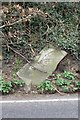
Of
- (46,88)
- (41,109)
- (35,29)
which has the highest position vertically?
(35,29)

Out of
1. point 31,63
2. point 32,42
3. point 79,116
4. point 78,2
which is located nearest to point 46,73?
point 31,63

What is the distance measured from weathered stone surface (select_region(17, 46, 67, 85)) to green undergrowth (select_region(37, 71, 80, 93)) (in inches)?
5.0

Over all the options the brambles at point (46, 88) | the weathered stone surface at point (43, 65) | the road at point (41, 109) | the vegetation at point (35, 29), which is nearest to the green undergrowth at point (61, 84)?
the brambles at point (46, 88)

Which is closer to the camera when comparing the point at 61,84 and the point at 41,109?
the point at 41,109

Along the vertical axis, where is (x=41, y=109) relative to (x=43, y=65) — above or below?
below

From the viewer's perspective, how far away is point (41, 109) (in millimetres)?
4590

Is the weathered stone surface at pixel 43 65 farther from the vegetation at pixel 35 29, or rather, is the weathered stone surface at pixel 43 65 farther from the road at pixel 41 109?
the road at pixel 41 109

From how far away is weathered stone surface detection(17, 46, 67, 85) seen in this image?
17.0ft

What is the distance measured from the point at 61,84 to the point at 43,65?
1.55ft

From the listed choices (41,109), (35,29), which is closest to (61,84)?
(41,109)

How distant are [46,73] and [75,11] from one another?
1.38 meters

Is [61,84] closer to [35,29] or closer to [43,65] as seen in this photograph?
[43,65]

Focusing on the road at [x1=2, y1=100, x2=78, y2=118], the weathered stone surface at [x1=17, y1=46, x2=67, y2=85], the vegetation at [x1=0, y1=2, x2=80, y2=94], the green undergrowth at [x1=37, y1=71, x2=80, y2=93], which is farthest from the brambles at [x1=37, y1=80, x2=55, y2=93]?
the vegetation at [x1=0, y1=2, x2=80, y2=94]

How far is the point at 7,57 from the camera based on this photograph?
Result: 567 centimetres
